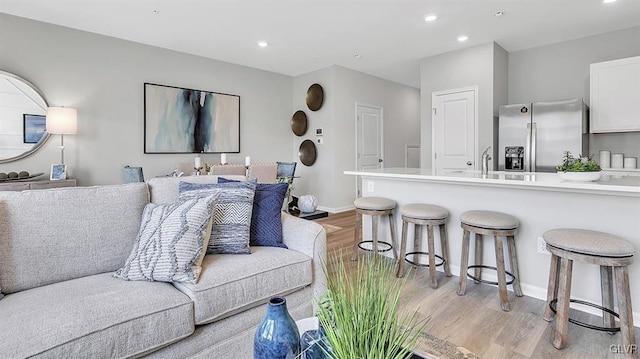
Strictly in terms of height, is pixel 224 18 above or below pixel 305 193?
above

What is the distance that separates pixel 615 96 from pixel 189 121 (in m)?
5.63

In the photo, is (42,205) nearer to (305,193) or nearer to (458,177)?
(458,177)

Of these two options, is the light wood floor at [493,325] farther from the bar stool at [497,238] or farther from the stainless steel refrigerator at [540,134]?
the stainless steel refrigerator at [540,134]

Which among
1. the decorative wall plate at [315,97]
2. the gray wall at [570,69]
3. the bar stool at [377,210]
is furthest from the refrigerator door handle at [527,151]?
the decorative wall plate at [315,97]

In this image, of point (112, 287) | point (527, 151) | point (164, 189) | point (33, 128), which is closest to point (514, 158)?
point (527, 151)

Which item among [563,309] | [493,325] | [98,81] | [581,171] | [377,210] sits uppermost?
[98,81]

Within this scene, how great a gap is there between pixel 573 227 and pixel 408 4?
2.57m

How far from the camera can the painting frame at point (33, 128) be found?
143 inches

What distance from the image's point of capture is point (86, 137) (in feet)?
13.3

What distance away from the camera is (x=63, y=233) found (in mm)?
1552

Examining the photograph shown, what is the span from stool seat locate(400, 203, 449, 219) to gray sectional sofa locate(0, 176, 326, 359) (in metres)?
0.98

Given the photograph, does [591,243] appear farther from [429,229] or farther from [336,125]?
[336,125]

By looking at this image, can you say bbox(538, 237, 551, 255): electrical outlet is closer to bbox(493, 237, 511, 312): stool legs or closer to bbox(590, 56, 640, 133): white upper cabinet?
bbox(493, 237, 511, 312): stool legs

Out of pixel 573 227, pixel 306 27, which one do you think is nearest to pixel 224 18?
pixel 306 27
